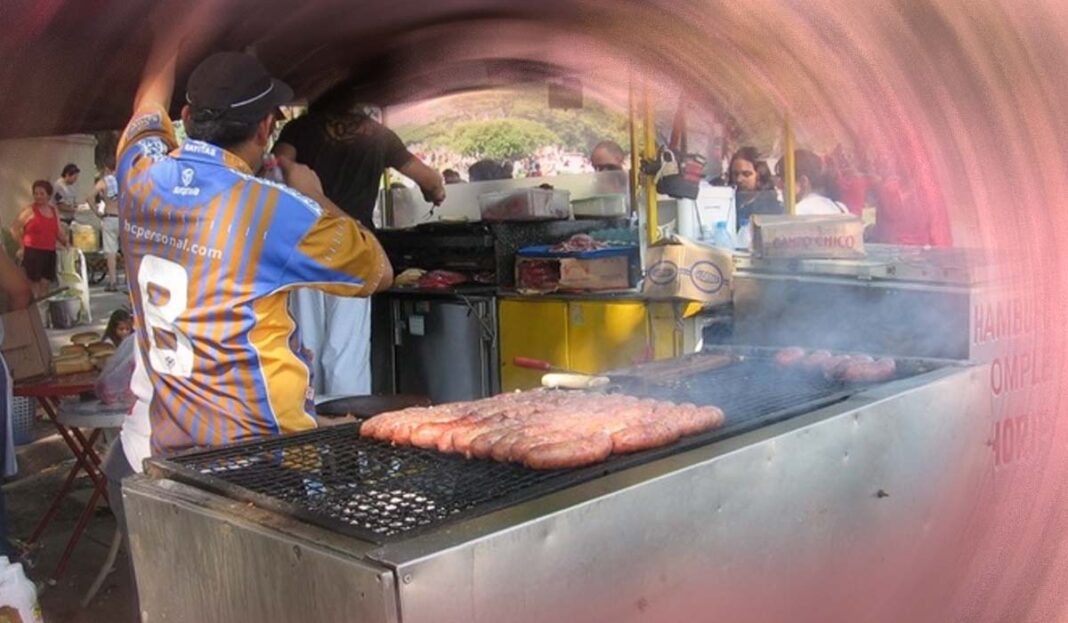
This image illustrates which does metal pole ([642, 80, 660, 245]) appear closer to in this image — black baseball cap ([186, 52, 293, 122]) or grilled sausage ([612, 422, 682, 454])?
black baseball cap ([186, 52, 293, 122])

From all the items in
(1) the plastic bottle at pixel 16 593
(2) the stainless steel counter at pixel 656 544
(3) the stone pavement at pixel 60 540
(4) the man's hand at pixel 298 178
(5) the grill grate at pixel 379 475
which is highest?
(4) the man's hand at pixel 298 178

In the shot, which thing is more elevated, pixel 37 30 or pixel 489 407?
pixel 37 30

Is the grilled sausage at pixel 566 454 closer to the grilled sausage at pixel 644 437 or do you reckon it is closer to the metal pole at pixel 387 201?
the grilled sausage at pixel 644 437

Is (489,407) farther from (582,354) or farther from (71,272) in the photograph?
(71,272)

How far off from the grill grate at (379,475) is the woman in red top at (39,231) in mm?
9535

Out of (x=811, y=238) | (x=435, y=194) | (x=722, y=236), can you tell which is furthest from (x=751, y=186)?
(x=811, y=238)

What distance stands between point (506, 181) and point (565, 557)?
5475mm

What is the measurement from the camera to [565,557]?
1.57 meters

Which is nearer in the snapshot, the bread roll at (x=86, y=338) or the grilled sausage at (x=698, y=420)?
the grilled sausage at (x=698, y=420)

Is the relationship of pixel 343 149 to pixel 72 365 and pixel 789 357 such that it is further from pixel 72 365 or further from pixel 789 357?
pixel 789 357

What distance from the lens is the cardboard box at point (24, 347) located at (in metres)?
4.27

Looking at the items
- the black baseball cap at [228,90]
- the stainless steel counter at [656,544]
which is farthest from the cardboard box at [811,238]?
the black baseball cap at [228,90]

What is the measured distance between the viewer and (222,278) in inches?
88.7

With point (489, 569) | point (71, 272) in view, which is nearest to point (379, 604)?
point (489, 569)
